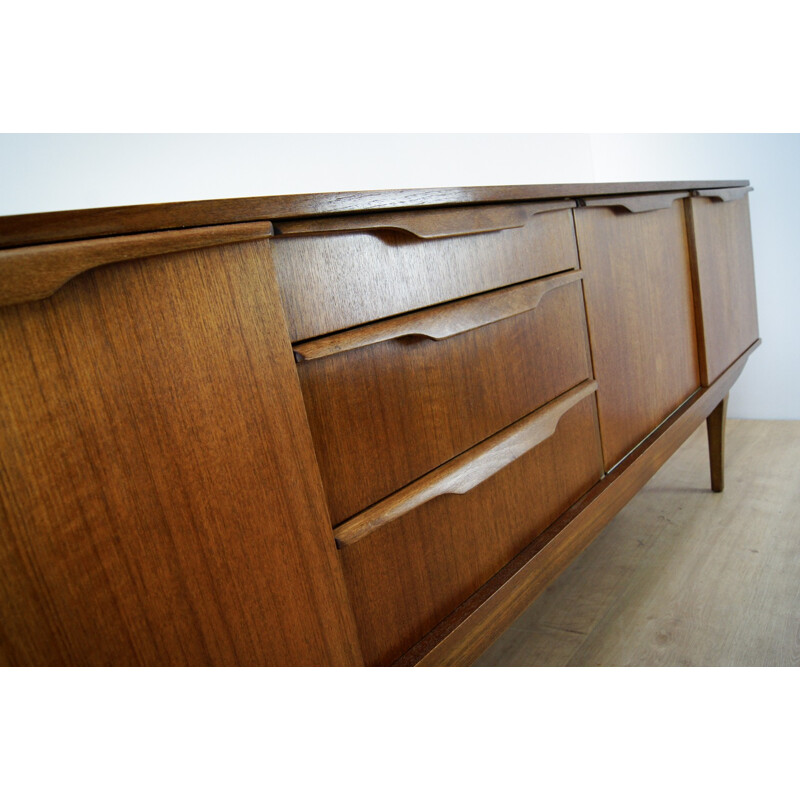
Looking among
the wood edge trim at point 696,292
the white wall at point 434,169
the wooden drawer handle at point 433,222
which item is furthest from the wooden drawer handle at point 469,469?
the white wall at point 434,169

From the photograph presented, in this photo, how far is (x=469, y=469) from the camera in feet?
2.96

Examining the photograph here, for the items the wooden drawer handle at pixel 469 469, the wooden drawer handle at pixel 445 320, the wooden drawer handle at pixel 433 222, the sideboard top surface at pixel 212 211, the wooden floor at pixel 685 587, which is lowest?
the wooden floor at pixel 685 587

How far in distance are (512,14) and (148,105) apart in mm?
1101

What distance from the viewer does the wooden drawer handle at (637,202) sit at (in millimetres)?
1209

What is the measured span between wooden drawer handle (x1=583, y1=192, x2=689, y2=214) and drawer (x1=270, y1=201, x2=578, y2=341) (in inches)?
6.8

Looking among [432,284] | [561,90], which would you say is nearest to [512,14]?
[561,90]

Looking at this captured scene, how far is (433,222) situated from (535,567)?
53cm

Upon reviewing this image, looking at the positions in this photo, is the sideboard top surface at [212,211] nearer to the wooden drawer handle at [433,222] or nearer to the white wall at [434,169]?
the wooden drawer handle at [433,222]

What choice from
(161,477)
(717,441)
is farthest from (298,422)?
(717,441)

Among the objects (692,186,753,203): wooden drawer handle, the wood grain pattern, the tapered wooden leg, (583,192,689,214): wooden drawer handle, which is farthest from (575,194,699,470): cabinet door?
the wood grain pattern

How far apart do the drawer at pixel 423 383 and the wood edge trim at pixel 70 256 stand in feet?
0.51

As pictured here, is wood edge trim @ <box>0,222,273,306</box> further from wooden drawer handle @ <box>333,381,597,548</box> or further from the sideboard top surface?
wooden drawer handle @ <box>333,381,597,548</box>

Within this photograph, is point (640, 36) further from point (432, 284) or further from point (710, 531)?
point (432, 284)

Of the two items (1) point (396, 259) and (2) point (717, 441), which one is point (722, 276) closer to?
(2) point (717, 441)
